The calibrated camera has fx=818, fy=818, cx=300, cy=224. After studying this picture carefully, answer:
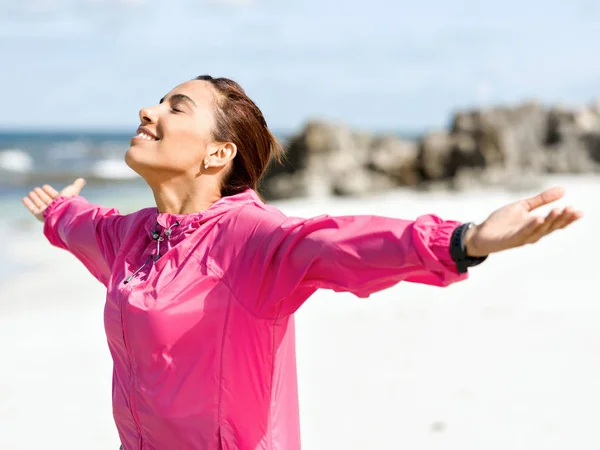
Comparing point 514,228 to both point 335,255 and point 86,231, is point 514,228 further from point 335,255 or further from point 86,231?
point 86,231

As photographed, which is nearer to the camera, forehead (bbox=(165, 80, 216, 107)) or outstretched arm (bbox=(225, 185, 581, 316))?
outstretched arm (bbox=(225, 185, 581, 316))

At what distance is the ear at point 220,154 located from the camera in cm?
249

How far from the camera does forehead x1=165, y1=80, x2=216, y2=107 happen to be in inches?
99.2

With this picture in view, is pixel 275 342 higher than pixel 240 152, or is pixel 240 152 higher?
pixel 240 152

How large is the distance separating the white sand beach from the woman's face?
2.97m

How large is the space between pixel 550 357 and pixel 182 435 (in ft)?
15.2

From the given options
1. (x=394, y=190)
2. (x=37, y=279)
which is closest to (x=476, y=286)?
(x=37, y=279)

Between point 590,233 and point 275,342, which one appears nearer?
point 275,342

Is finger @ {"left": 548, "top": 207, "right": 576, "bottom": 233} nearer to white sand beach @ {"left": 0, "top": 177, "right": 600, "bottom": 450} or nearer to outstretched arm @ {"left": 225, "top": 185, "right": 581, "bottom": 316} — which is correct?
outstretched arm @ {"left": 225, "top": 185, "right": 581, "bottom": 316}

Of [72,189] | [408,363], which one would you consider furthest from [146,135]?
[408,363]

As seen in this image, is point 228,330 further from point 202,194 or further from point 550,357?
point 550,357

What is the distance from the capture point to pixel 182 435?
7.53 feet

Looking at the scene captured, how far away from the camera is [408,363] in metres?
6.35

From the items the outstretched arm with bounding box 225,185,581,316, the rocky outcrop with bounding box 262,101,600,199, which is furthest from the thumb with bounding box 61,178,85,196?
the rocky outcrop with bounding box 262,101,600,199
